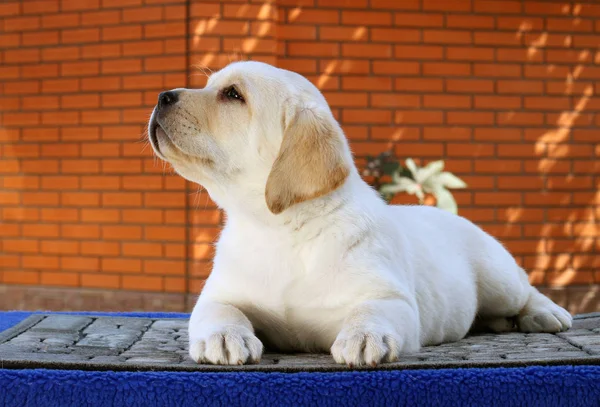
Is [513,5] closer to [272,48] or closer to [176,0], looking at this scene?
[272,48]

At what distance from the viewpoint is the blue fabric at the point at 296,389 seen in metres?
1.64

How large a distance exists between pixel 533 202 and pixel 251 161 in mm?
3786

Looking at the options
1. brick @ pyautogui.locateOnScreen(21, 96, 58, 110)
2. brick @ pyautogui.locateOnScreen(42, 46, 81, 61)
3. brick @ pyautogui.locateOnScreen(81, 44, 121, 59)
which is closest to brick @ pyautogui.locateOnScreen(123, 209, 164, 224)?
brick @ pyautogui.locateOnScreen(21, 96, 58, 110)

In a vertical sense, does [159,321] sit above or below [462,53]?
below

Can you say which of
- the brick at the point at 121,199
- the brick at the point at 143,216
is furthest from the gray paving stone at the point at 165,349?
the brick at the point at 121,199

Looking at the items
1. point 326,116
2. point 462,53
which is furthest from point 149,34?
point 326,116

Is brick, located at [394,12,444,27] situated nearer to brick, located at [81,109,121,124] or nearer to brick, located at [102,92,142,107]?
brick, located at [102,92,142,107]

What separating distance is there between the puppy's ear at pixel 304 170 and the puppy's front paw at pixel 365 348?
1.38 ft

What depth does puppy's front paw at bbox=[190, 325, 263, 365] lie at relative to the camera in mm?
1773

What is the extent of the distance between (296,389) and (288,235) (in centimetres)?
57

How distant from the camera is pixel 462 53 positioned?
17.8ft

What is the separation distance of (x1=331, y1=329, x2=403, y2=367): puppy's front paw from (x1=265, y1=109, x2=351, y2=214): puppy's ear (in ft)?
1.38

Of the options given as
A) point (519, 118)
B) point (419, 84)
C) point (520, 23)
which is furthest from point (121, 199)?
point (520, 23)

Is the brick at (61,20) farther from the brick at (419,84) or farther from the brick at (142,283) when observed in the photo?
the brick at (419,84)
